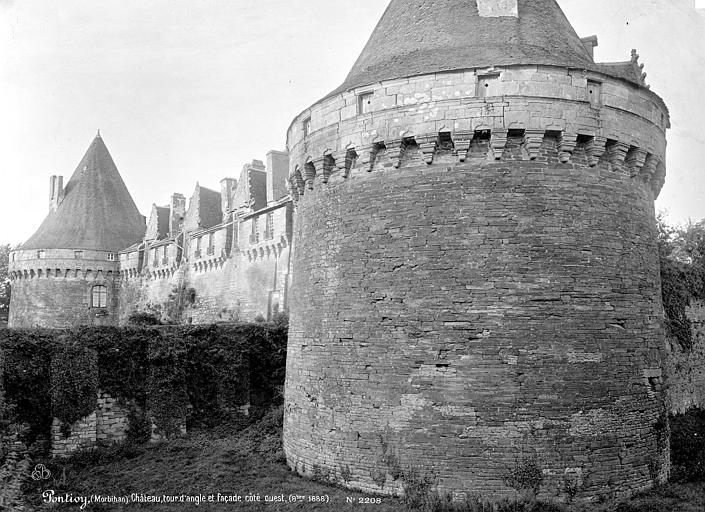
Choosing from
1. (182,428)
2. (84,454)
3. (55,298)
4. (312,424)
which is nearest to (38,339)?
(84,454)

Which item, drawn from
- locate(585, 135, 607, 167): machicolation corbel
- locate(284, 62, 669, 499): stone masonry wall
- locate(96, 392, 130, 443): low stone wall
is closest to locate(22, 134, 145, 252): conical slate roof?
locate(96, 392, 130, 443): low stone wall

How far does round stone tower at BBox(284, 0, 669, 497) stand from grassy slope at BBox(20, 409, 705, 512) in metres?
0.47

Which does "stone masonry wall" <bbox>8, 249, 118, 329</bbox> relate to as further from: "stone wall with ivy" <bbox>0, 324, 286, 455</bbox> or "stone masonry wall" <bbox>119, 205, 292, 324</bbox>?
"stone wall with ivy" <bbox>0, 324, 286, 455</bbox>

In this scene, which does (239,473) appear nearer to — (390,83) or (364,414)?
(364,414)

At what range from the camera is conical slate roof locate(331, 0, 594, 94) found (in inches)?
427

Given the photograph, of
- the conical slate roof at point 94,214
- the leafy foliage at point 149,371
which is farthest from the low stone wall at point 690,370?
the conical slate roof at point 94,214

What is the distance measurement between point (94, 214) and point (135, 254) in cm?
526

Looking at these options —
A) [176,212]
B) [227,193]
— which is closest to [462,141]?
[227,193]

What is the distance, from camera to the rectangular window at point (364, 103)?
11098 mm

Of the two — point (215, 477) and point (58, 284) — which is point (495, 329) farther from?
point (58, 284)

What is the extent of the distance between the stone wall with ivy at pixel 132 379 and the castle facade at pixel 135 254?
12428 mm

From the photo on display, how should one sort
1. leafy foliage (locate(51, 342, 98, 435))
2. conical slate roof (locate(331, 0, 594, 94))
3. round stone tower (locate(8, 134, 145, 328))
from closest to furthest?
conical slate roof (locate(331, 0, 594, 94)) → leafy foliage (locate(51, 342, 98, 435)) → round stone tower (locate(8, 134, 145, 328))

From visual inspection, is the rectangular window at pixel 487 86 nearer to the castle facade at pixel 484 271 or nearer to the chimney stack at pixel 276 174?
the castle facade at pixel 484 271

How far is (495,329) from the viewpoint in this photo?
9.99m
